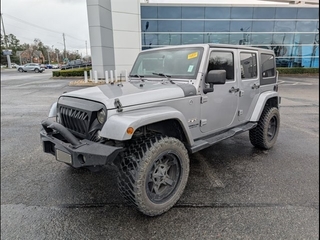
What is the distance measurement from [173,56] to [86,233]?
8.28 ft

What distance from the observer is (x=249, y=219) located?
2.35 meters

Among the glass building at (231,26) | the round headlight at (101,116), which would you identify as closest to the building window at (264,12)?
the glass building at (231,26)

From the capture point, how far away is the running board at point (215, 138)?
2.88 metres

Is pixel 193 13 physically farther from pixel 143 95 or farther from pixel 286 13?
pixel 143 95

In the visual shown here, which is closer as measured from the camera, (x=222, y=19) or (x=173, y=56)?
(x=173, y=56)

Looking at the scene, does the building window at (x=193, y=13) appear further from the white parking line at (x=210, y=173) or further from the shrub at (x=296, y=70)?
the white parking line at (x=210, y=173)

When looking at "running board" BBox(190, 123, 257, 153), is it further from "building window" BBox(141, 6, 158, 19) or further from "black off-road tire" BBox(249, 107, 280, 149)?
"building window" BBox(141, 6, 158, 19)

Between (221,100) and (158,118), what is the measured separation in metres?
1.37

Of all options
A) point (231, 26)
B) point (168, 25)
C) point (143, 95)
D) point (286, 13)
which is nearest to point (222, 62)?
point (143, 95)

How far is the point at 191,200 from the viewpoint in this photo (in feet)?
8.91

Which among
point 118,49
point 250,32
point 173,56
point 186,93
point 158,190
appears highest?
point 250,32

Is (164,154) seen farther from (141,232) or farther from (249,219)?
(249,219)

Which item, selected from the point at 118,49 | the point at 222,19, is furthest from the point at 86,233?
the point at 222,19

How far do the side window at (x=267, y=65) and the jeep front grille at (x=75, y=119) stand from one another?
3405 millimetres
